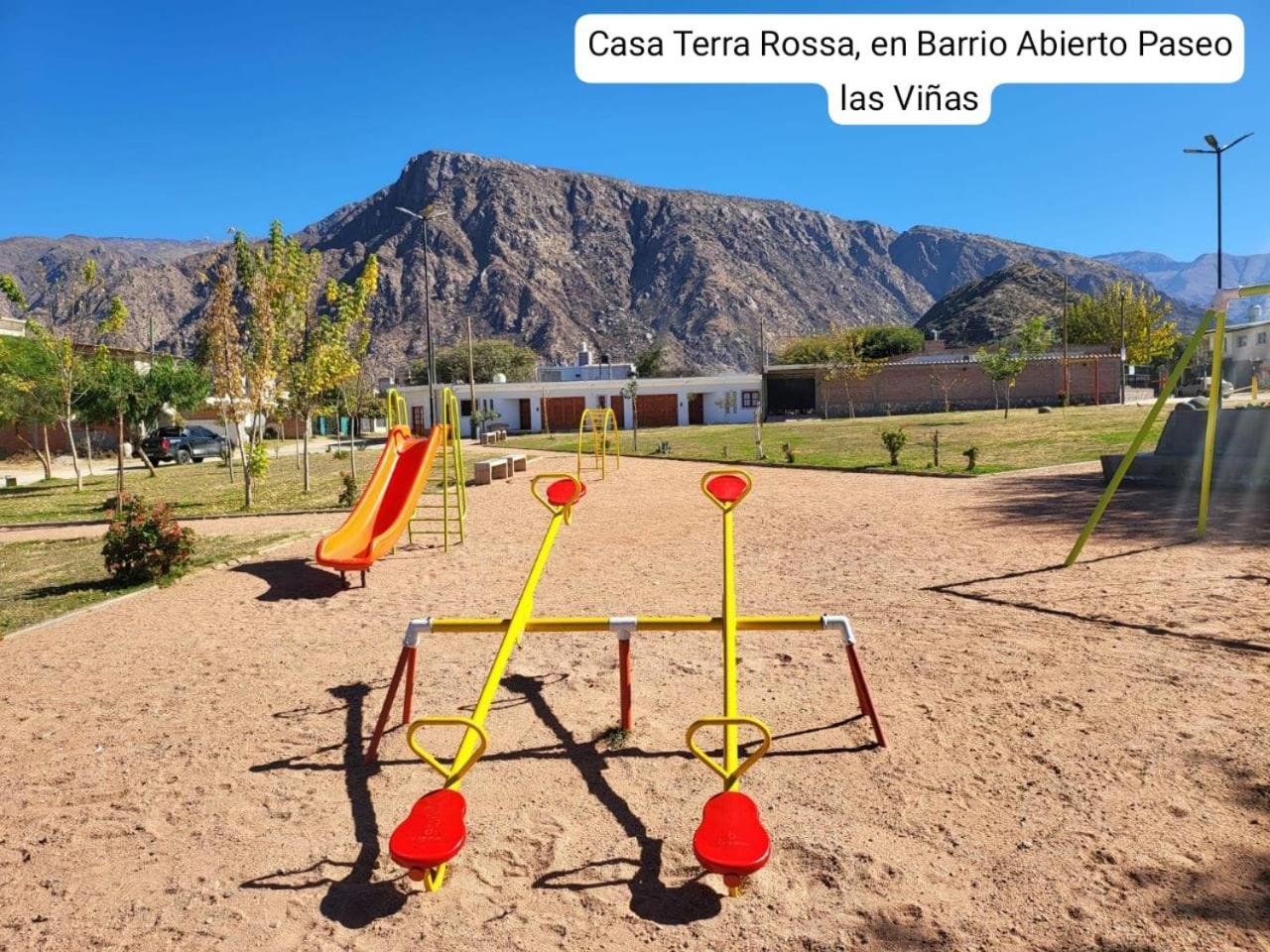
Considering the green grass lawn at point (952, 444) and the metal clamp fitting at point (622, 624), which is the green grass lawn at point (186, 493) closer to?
the green grass lawn at point (952, 444)

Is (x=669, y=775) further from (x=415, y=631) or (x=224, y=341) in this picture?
(x=224, y=341)

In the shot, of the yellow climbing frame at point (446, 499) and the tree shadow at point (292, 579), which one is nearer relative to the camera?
the tree shadow at point (292, 579)

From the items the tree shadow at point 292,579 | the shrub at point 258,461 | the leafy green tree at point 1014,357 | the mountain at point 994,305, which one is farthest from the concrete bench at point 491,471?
the mountain at point 994,305

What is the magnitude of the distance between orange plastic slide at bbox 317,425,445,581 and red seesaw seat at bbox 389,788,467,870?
534 centimetres

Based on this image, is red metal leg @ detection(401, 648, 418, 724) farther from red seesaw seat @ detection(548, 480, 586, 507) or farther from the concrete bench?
the concrete bench

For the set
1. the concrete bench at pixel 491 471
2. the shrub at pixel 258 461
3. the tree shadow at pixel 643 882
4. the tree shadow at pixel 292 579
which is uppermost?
the shrub at pixel 258 461

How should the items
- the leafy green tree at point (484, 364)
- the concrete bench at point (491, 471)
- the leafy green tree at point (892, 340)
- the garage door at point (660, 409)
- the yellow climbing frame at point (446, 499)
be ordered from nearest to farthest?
1. the yellow climbing frame at point (446, 499)
2. the concrete bench at point (491, 471)
3. the garage door at point (660, 409)
4. the leafy green tree at point (484, 364)
5. the leafy green tree at point (892, 340)

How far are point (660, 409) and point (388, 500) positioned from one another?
4304 centimetres

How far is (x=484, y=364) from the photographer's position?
82812 mm

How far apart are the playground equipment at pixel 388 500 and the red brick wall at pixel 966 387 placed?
4291 centimetres

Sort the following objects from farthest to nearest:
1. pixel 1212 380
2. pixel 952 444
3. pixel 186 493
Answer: pixel 952 444 < pixel 186 493 < pixel 1212 380

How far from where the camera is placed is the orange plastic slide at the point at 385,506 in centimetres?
816

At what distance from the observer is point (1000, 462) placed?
17750 mm

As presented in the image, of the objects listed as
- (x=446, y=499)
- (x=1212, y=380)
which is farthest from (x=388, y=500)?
(x=1212, y=380)
